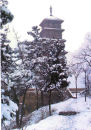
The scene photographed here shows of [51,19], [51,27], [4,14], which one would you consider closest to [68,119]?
[4,14]

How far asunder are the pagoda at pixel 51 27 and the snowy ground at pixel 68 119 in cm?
1685

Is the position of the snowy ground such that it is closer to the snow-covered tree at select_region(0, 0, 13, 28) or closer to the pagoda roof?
the snow-covered tree at select_region(0, 0, 13, 28)

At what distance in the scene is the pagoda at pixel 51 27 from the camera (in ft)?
148

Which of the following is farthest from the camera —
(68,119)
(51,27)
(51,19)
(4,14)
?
(51,19)

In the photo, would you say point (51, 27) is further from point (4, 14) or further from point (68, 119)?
point (4, 14)

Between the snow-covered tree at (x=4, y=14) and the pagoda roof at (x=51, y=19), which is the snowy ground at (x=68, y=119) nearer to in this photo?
the snow-covered tree at (x=4, y=14)

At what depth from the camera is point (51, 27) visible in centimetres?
4591

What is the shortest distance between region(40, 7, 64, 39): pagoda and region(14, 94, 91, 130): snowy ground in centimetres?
1685

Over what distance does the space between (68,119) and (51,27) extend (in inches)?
980

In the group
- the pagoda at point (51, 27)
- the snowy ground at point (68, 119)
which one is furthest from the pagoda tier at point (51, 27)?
the snowy ground at point (68, 119)

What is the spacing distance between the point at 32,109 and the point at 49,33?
1693cm

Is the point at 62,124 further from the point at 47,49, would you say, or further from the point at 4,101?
the point at 4,101

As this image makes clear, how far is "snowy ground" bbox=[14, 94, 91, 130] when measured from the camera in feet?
70.8

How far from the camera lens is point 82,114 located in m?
25.9
